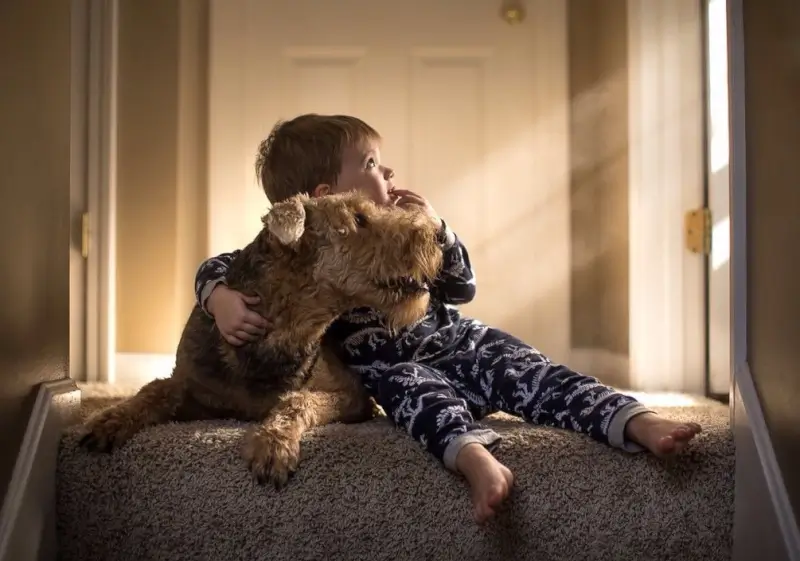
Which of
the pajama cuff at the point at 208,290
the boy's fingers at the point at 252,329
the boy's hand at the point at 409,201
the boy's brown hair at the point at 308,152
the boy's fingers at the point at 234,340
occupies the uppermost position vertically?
the boy's brown hair at the point at 308,152

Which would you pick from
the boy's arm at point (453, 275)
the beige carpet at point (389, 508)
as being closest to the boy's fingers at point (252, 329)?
the beige carpet at point (389, 508)

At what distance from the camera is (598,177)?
9.10 ft

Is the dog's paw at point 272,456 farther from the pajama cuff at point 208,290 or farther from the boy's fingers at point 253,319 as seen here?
the pajama cuff at point 208,290

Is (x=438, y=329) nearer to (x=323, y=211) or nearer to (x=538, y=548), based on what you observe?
(x=323, y=211)

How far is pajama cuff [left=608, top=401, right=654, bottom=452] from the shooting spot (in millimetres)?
1265

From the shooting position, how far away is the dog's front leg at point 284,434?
122 cm

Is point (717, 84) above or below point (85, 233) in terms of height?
above

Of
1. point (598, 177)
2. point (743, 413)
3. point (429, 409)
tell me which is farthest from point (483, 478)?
point (598, 177)

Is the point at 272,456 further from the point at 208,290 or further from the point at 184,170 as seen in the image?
the point at 184,170

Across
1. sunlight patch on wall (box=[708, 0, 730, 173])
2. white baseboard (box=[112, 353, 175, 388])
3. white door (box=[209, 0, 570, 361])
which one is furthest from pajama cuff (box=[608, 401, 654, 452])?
white baseboard (box=[112, 353, 175, 388])

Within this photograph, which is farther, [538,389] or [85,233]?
[85,233]

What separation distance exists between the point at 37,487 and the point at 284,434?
355mm

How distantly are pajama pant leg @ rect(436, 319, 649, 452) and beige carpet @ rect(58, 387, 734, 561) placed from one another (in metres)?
0.05

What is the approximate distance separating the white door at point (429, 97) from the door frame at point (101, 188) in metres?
0.35
